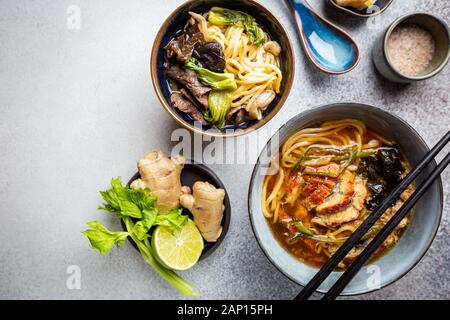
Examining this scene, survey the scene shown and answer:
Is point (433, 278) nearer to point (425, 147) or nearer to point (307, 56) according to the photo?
point (425, 147)

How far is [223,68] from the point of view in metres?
2.10

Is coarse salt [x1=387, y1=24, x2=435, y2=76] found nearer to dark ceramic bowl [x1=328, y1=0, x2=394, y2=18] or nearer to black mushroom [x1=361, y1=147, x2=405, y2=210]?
dark ceramic bowl [x1=328, y1=0, x2=394, y2=18]

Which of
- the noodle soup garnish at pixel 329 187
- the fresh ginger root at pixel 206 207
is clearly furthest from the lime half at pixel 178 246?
the noodle soup garnish at pixel 329 187

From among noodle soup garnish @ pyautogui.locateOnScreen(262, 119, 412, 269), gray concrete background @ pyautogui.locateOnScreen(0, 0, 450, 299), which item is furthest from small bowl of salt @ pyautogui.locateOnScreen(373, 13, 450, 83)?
noodle soup garnish @ pyautogui.locateOnScreen(262, 119, 412, 269)

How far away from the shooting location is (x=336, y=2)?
2291mm

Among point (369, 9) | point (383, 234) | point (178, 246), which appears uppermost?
point (369, 9)

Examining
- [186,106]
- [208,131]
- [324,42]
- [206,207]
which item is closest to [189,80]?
[186,106]

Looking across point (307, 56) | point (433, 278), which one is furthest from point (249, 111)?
point (433, 278)

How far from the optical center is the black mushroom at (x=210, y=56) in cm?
204

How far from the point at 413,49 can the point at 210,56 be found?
1.04 m

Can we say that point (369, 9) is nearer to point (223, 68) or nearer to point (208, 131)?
point (223, 68)

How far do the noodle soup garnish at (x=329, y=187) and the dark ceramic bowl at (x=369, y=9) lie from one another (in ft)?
1.84

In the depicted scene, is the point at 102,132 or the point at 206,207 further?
the point at 102,132

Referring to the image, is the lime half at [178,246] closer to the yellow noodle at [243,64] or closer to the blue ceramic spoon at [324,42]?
the yellow noodle at [243,64]
